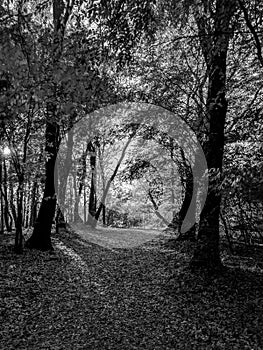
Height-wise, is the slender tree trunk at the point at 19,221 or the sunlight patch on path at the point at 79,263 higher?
the slender tree trunk at the point at 19,221

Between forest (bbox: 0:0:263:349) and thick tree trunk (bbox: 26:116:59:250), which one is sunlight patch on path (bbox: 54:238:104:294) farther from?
thick tree trunk (bbox: 26:116:59:250)

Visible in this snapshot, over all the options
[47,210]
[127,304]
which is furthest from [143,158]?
[127,304]

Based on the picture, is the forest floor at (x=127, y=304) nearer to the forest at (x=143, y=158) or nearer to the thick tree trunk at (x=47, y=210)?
the forest at (x=143, y=158)

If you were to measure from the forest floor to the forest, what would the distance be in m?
0.03

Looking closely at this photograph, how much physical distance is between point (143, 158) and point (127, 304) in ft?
21.8

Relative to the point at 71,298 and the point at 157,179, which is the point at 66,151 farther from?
the point at 71,298

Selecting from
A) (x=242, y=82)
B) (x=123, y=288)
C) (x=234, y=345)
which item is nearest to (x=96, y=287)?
(x=123, y=288)

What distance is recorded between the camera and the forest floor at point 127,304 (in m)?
4.28

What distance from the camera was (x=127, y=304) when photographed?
566 cm

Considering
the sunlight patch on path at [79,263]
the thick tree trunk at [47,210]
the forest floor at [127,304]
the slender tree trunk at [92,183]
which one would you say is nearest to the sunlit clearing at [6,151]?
the thick tree trunk at [47,210]

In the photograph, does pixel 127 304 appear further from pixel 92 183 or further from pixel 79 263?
pixel 92 183

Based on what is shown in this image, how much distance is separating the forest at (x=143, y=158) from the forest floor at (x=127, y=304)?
0.03 meters

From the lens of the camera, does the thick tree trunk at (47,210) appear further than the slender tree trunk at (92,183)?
No

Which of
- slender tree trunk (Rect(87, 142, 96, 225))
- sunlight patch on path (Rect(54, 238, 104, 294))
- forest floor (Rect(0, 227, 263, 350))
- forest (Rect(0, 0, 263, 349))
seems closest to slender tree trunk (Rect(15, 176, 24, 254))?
forest (Rect(0, 0, 263, 349))
